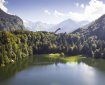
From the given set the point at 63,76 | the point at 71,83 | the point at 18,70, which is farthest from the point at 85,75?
the point at 18,70

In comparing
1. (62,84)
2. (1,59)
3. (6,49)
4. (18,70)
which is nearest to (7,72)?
(18,70)

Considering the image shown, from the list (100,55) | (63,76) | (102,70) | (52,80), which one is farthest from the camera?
(100,55)

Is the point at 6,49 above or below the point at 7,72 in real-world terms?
above

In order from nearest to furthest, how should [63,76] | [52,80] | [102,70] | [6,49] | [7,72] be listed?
1. [52,80]
2. [63,76]
3. [7,72]
4. [102,70]
5. [6,49]

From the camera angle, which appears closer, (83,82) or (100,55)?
(83,82)

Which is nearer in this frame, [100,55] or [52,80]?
[52,80]

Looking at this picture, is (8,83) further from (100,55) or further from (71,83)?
(100,55)

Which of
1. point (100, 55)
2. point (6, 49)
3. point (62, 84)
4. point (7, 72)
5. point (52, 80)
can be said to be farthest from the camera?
point (100, 55)

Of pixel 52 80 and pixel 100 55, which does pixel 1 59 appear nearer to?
pixel 52 80

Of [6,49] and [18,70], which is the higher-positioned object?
[6,49]
